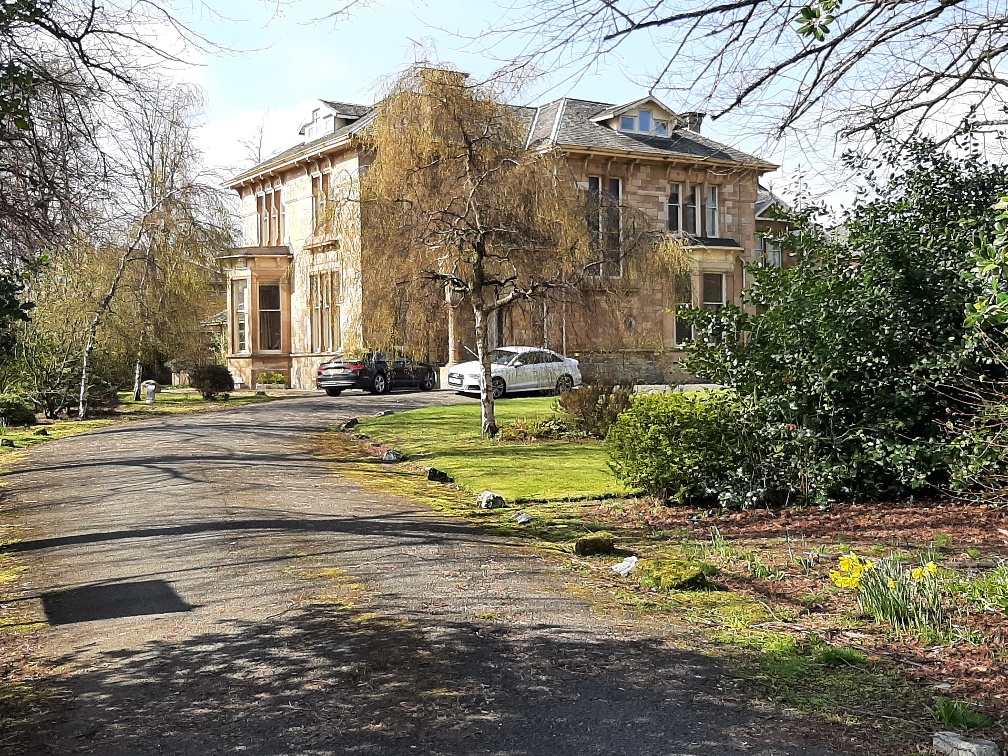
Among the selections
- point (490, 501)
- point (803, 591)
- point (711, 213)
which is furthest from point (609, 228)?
point (803, 591)

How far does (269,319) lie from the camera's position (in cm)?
4188

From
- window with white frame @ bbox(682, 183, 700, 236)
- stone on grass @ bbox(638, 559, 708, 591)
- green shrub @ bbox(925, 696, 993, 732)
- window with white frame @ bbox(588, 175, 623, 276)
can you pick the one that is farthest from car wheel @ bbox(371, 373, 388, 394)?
green shrub @ bbox(925, 696, 993, 732)

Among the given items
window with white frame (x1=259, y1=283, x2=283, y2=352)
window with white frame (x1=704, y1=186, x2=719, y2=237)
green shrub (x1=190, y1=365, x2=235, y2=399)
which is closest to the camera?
green shrub (x1=190, y1=365, x2=235, y2=399)

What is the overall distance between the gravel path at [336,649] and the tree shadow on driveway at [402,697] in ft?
0.04

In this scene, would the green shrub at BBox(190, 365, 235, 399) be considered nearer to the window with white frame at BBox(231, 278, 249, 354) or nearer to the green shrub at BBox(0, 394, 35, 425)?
the window with white frame at BBox(231, 278, 249, 354)

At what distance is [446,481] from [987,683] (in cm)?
923

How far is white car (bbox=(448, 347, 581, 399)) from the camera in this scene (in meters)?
27.6

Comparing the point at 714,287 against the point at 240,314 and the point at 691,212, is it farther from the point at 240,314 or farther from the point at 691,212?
the point at 240,314

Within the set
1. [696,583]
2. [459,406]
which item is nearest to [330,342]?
[459,406]

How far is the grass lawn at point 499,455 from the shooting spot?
42.1 feet

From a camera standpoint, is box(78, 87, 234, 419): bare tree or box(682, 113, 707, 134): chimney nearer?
box(682, 113, 707, 134): chimney

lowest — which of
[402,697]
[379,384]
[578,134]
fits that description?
[402,697]

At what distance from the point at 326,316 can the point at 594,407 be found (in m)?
20.8

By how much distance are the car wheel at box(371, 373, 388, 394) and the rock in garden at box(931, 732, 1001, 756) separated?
28347 mm
